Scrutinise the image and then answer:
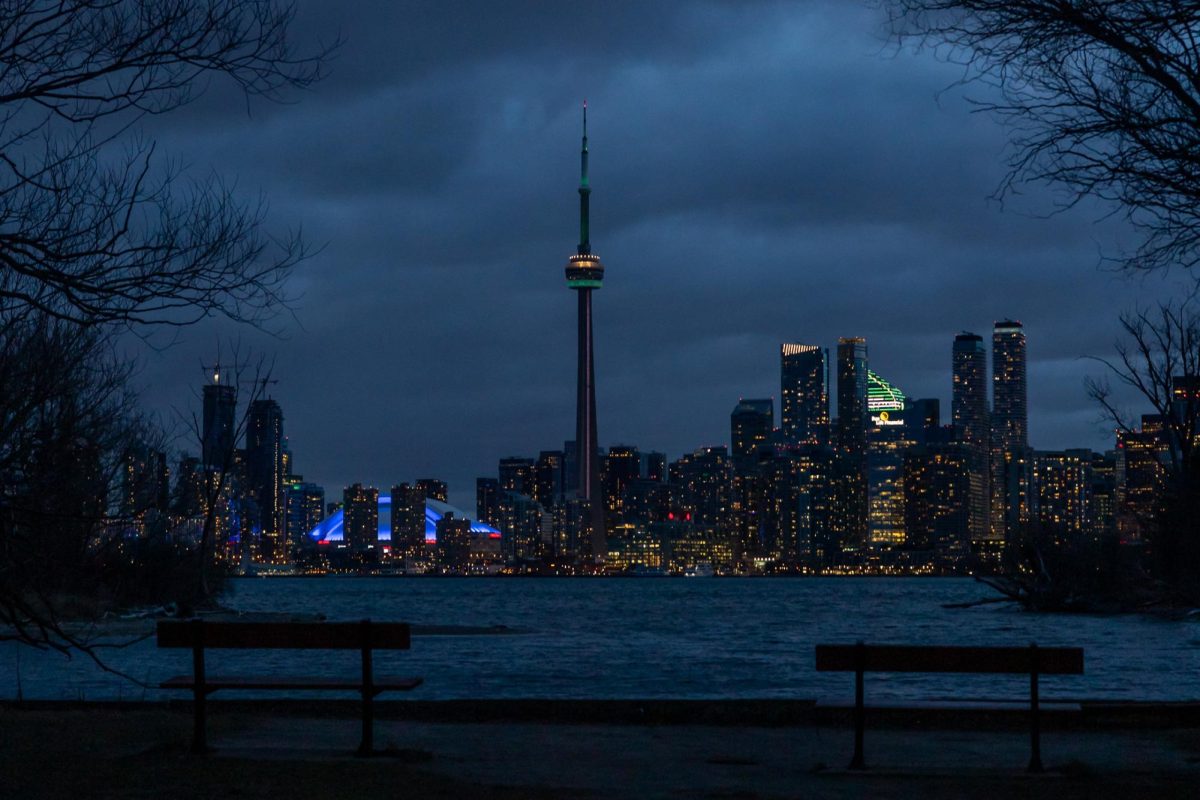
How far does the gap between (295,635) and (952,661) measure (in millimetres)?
5382

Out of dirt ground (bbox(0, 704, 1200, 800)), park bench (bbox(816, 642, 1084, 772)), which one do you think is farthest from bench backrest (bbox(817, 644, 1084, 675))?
dirt ground (bbox(0, 704, 1200, 800))

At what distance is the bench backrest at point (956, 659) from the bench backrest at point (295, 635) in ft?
11.7

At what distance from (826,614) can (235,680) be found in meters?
78.3

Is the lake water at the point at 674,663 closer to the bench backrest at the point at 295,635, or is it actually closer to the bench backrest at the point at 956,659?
the bench backrest at the point at 295,635

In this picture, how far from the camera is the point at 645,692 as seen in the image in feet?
94.3

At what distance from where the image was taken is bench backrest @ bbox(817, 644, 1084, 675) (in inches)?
462

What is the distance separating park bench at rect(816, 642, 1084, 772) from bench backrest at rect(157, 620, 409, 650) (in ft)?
11.7

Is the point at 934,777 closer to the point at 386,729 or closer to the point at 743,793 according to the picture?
the point at 743,793

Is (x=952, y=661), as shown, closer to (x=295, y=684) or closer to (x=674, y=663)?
(x=295, y=684)

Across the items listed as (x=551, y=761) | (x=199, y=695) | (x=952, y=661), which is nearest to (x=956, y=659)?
(x=952, y=661)

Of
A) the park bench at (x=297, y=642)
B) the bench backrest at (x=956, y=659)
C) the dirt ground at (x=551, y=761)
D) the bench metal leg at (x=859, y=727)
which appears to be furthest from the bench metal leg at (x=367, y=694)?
the bench metal leg at (x=859, y=727)

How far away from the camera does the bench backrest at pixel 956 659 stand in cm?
1173

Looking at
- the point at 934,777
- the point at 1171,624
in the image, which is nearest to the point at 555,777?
the point at 934,777

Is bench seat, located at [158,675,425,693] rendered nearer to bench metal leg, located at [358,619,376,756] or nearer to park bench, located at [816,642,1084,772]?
bench metal leg, located at [358,619,376,756]
